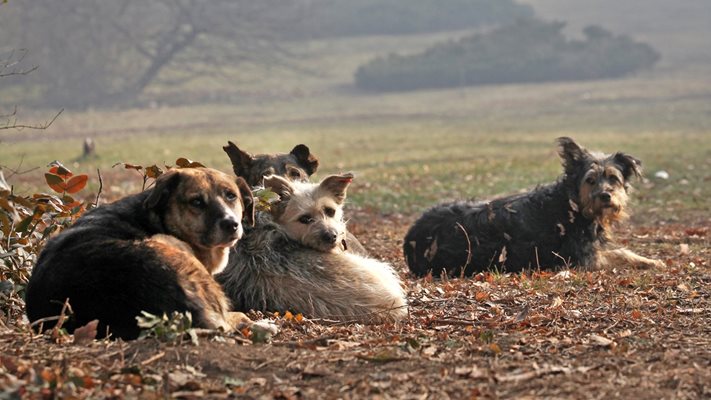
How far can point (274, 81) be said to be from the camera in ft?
219

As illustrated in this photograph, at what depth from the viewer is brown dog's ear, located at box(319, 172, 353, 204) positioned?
8492 millimetres

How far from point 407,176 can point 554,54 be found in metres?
42.0

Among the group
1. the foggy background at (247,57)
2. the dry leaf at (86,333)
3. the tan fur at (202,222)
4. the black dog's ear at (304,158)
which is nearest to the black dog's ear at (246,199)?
the tan fur at (202,222)

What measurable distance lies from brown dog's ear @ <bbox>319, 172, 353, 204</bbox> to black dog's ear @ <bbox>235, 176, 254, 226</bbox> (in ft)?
3.12

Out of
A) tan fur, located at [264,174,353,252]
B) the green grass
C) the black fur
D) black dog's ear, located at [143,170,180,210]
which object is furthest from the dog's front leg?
the black fur

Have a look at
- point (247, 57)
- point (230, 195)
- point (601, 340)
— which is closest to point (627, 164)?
point (601, 340)

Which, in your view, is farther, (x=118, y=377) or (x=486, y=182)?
(x=486, y=182)

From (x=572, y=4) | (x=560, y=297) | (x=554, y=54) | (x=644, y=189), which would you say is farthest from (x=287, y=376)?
(x=572, y=4)

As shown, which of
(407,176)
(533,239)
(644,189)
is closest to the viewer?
(533,239)

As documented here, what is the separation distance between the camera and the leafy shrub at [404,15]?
8581 centimetres

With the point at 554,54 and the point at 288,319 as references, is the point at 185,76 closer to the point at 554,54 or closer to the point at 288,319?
the point at 554,54

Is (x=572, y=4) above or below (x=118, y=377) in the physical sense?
above

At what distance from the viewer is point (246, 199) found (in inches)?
302

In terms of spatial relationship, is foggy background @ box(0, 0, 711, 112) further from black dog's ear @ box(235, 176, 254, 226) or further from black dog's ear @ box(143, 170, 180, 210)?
black dog's ear @ box(143, 170, 180, 210)
